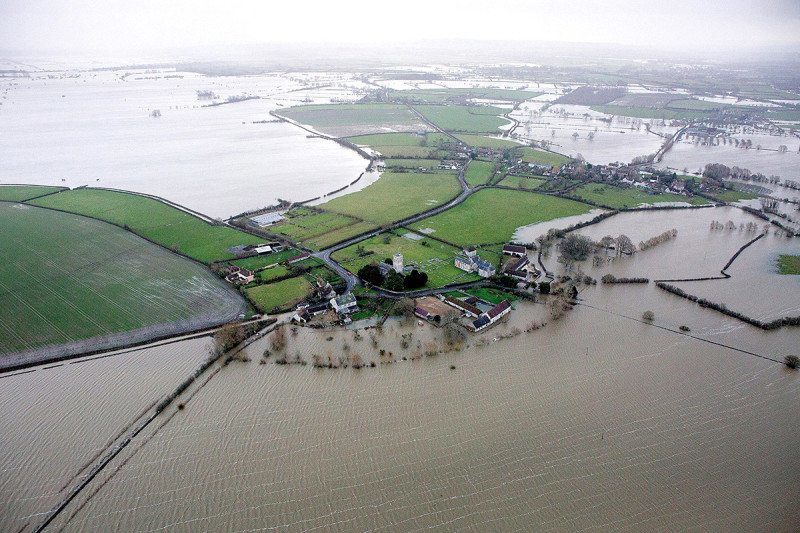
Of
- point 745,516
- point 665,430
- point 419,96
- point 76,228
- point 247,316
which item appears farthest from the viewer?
point 419,96

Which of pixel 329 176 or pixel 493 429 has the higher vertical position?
pixel 329 176

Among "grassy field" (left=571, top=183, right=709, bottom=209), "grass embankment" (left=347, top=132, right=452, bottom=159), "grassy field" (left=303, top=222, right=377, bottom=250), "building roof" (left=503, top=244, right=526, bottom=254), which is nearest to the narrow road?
"grassy field" (left=303, top=222, right=377, bottom=250)

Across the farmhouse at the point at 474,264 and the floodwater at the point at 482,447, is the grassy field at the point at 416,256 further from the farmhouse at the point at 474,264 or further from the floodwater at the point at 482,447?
the floodwater at the point at 482,447

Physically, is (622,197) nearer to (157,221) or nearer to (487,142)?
(487,142)

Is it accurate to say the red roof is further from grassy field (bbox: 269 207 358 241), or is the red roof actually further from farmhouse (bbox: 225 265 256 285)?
grassy field (bbox: 269 207 358 241)

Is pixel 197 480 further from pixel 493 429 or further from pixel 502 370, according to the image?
pixel 502 370

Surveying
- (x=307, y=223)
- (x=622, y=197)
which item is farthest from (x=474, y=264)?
(x=622, y=197)

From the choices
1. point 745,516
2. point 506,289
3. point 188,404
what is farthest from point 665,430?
point 188,404
